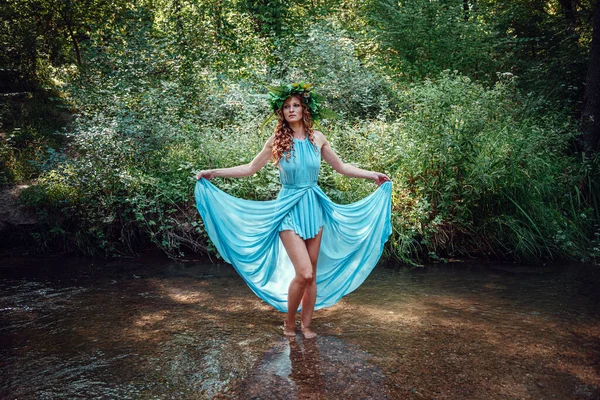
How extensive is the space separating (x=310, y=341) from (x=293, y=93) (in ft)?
7.22

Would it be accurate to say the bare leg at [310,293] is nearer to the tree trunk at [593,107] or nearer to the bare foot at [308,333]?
the bare foot at [308,333]

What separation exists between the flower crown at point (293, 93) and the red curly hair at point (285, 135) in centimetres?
4

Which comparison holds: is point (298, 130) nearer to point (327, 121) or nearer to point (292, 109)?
point (292, 109)

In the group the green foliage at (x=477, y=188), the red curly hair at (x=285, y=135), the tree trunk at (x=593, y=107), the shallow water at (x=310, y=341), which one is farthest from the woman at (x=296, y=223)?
the tree trunk at (x=593, y=107)

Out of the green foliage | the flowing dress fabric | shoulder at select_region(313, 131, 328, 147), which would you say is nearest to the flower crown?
shoulder at select_region(313, 131, 328, 147)

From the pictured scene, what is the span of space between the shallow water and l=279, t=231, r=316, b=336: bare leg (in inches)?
15.5

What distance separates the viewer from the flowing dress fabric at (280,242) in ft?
15.2

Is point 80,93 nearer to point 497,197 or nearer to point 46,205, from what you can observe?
point 46,205

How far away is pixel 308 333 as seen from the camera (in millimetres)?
4453

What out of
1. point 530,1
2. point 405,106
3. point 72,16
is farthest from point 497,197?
point 72,16

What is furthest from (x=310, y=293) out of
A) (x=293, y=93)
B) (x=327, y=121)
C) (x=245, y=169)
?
(x=327, y=121)

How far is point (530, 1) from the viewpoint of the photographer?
13523 millimetres

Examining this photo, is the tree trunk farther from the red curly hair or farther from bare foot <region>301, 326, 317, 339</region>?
bare foot <region>301, 326, 317, 339</region>

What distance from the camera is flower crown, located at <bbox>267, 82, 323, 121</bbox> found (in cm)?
436
